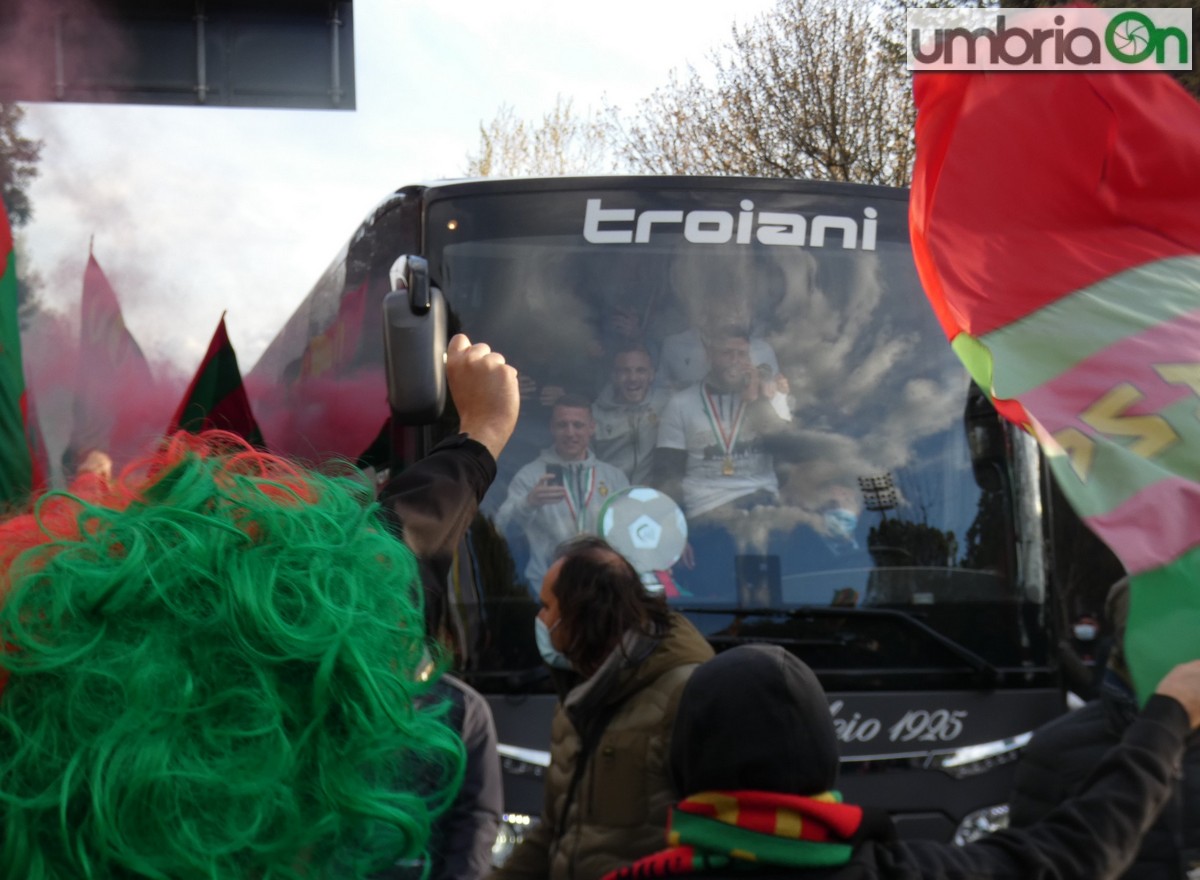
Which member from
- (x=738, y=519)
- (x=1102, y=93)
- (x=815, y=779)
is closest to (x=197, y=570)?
(x=815, y=779)

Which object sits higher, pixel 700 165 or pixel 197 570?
pixel 700 165

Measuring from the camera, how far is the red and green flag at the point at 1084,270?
296 cm

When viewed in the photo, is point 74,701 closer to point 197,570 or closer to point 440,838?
point 197,570

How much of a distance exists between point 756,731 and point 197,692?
0.97 meters

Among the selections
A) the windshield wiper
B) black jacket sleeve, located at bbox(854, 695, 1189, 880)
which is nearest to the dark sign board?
the windshield wiper

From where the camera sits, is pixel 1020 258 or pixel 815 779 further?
pixel 1020 258

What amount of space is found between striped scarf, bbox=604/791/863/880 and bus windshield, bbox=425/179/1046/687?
277 cm

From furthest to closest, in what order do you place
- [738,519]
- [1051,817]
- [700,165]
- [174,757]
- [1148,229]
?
[700,165] < [738,519] < [1148,229] < [1051,817] < [174,757]

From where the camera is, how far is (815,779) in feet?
6.13

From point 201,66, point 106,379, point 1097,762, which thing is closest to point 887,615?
point 1097,762

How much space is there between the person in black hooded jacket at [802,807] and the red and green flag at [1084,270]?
0.78 metres

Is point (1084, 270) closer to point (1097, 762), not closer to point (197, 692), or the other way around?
point (1097, 762)

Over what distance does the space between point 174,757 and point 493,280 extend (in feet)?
13.0

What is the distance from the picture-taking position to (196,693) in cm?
108
